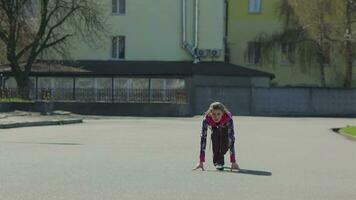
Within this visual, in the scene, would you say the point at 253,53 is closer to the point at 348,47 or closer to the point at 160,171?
the point at 348,47

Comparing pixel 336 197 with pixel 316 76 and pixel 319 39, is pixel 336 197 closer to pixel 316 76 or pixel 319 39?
pixel 319 39

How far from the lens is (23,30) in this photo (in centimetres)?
5034

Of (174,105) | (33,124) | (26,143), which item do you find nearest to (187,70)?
(174,105)

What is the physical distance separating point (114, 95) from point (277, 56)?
1762 centimetres

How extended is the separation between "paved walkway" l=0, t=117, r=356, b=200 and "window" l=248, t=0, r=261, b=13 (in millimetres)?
41170

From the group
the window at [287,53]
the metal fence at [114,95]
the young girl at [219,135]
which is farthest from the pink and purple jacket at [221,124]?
the window at [287,53]

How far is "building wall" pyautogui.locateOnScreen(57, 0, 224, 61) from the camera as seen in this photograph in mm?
57094

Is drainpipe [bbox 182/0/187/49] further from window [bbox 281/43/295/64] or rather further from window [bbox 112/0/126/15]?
window [bbox 281/43/295/64]

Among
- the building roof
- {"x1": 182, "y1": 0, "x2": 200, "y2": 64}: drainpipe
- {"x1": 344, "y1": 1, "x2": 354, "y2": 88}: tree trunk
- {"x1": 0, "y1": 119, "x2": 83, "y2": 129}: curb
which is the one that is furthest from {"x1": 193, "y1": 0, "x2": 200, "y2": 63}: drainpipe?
{"x1": 0, "y1": 119, "x2": 83, "y2": 129}: curb

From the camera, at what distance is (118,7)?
2314 inches

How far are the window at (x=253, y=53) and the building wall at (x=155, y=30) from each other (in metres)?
5.76

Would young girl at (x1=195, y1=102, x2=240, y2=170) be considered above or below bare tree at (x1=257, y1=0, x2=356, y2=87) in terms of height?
below

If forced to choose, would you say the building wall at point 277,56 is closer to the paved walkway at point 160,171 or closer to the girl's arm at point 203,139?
the paved walkway at point 160,171

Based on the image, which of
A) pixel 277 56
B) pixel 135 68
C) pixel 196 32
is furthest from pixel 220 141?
pixel 277 56
